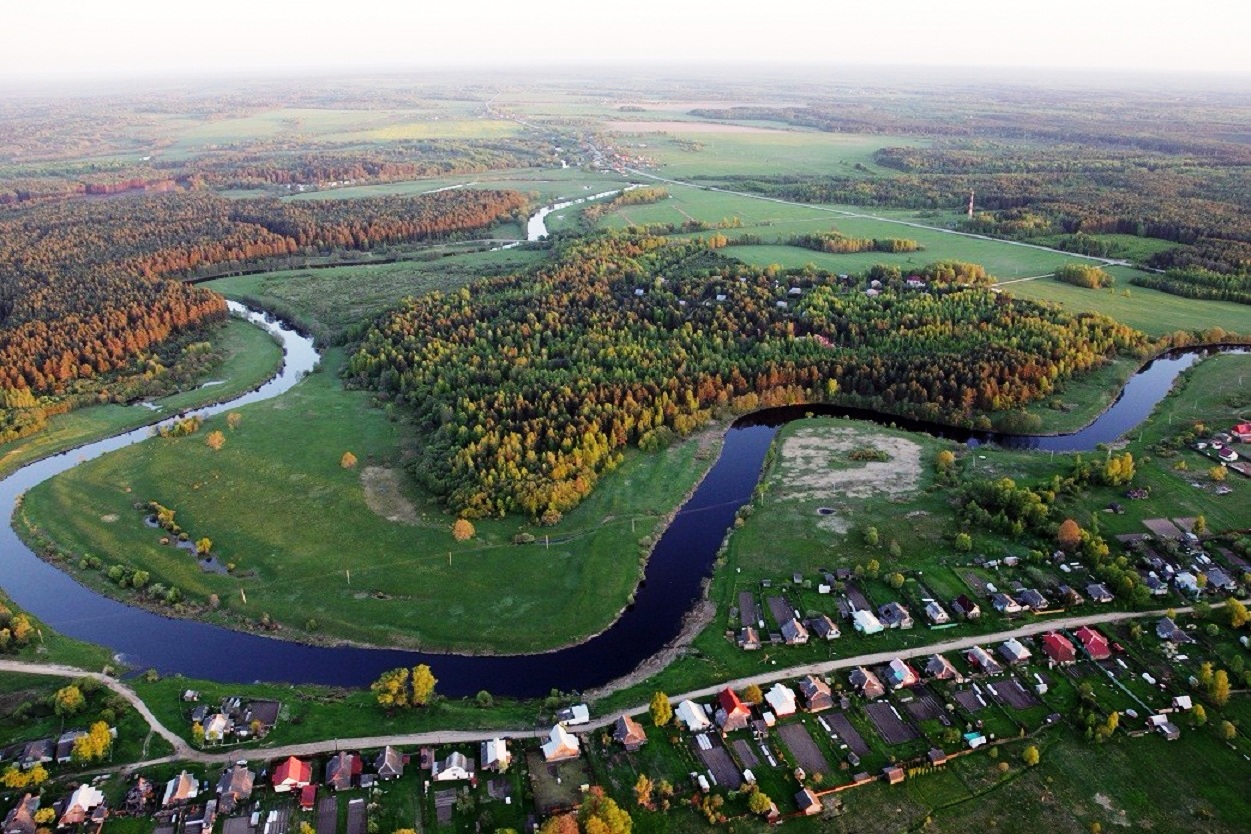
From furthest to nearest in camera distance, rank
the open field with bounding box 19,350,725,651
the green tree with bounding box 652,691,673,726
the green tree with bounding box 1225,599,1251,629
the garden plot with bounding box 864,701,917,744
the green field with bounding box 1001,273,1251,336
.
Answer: the green field with bounding box 1001,273,1251,336
the open field with bounding box 19,350,725,651
the green tree with bounding box 1225,599,1251,629
the green tree with bounding box 652,691,673,726
the garden plot with bounding box 864,701,917,744

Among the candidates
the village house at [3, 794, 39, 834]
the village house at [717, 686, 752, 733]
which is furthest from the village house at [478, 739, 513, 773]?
the village house at [3, 794, 39, 834]

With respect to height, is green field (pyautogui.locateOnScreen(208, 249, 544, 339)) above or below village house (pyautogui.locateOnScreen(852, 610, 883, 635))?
above

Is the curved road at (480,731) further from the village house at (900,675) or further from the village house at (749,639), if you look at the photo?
the village house at (749,639)

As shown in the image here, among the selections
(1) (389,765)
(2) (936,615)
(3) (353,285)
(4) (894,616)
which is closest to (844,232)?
(3) (353,285)

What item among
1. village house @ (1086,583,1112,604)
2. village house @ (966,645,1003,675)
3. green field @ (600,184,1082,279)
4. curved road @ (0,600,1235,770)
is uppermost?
green field @ (600,184,1082,279)

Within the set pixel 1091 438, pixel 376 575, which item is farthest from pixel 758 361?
pixel 376 575

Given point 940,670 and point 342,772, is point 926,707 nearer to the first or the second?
point 940,670

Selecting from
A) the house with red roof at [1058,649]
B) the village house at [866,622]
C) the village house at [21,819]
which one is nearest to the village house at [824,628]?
the village house at [866,622]

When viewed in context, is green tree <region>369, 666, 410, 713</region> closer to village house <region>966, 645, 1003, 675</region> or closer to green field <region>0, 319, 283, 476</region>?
village house <region>966, 645, 1003, 675</region>
